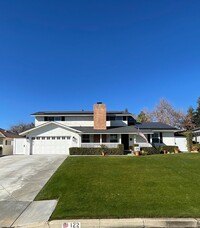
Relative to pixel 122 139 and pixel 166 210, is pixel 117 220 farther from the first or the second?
pixel 122 139

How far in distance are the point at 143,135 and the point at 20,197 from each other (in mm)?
18569

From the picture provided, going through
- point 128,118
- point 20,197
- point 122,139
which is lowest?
point 20,197

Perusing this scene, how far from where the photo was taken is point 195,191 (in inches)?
345

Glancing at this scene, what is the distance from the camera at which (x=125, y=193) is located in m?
8.58

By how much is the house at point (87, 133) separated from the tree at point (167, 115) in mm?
21424

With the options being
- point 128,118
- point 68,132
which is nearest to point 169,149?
point 128,118

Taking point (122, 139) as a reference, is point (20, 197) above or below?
below

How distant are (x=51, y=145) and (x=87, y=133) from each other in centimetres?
465

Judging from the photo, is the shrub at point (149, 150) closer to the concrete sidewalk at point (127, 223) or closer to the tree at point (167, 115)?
the concrete sidewalk at point (127, 223)

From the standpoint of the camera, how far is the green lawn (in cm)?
670

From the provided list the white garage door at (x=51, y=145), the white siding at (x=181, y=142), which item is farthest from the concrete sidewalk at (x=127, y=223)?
the white siding at (x=181, y=142)

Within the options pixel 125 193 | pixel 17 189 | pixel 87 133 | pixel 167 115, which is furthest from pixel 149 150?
pixel 167 115

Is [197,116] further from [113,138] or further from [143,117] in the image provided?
[113,138]

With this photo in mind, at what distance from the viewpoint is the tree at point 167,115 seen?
4778 cm
